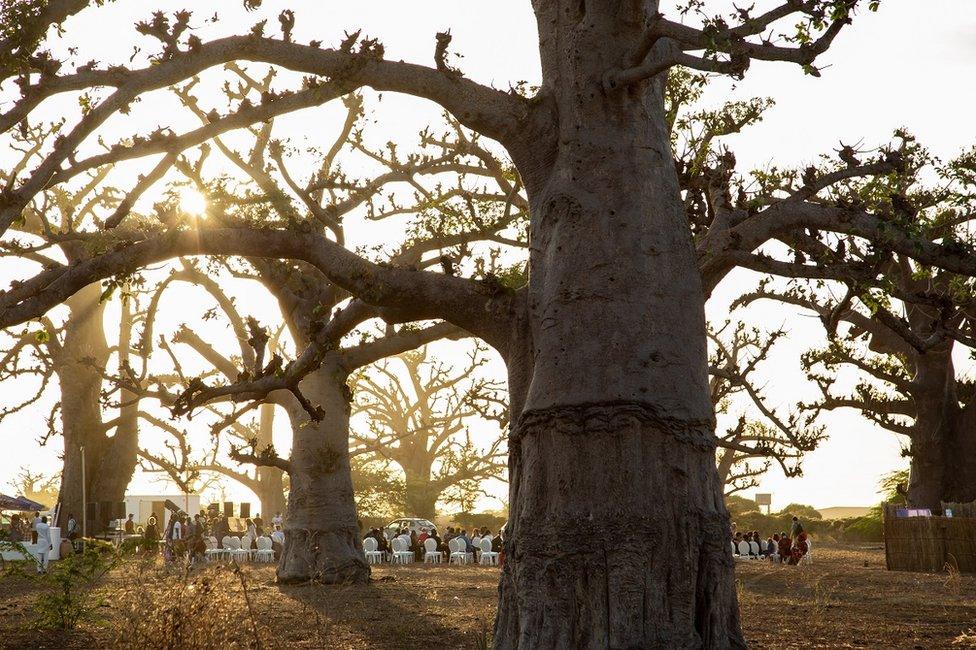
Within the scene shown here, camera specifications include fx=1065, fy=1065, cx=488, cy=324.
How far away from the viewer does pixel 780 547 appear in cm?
2394

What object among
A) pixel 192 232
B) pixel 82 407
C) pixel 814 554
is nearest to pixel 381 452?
pixel 82 407

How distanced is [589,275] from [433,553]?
21306mm

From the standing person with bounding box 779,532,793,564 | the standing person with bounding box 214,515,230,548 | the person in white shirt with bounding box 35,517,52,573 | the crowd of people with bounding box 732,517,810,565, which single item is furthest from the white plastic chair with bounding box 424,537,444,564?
the person in white shirt with bounding box 35,517,52,573


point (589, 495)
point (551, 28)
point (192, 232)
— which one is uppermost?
point (551, 28)

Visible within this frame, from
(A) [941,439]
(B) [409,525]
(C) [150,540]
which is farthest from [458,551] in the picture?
(C) [150,540]

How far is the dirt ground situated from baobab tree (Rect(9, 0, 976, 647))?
59.4 inches

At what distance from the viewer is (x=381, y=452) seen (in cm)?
4369

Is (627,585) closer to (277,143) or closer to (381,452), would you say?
(277,143)

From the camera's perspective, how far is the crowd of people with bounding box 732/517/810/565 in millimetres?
22297

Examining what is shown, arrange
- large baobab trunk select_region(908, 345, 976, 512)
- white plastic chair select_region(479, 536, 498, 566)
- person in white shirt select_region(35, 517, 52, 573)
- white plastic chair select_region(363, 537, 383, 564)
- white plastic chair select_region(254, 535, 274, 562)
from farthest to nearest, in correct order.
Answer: white plastic chair select_region(254, 535, 274, 562) → white plastic chair select_region(363, 537, 383, 564) → white plastic chair select_region(479, 536, 498, 566) → large baobab trunk select_region(908, 345, 976, 512) → person in white shirt select_region(35, 517, 52, 573)

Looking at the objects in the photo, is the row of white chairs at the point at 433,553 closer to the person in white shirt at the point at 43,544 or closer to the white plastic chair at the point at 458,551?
the white plastic chair at the point at 458,551

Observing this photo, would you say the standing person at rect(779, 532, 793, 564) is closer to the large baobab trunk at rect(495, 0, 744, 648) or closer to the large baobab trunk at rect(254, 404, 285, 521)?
the large baobab trunk at rect(495, 0, 744, 648)

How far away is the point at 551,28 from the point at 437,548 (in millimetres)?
21374

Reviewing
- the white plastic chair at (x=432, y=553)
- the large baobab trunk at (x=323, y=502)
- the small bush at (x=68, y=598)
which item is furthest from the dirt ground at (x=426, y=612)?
the white plastic chair at (x=432, y=553)
